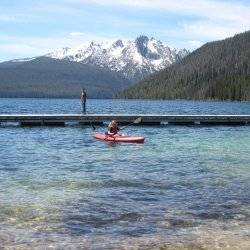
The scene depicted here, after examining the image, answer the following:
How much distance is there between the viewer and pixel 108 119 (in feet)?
214

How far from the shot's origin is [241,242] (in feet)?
47.4

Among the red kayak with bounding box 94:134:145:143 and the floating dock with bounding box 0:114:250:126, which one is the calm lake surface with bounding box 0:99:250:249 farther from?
the floating dock with bounding box 0:114:250:126

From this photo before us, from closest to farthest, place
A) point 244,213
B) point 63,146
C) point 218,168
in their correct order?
1. point 244,213
2. point 218,168
3. point 63,146

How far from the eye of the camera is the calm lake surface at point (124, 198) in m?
14.9

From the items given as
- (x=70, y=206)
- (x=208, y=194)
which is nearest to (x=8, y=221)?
(x=70, y=206)

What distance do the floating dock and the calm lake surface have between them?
950 inches

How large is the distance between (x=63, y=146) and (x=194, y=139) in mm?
12723

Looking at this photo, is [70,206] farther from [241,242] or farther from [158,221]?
[241,242]

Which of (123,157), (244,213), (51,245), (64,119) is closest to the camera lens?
(51,245)

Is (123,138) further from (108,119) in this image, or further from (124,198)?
(108,119)

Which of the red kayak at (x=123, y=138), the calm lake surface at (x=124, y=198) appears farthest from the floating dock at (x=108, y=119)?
the calm lake surface at (x=124, y=198)

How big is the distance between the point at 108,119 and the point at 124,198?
4527 centimetres

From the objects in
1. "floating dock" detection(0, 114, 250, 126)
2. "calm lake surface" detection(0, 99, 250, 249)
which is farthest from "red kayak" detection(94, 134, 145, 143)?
"floating dock" detection(0, 114, 250, 126)

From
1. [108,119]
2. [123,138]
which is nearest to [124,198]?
[123,138]
